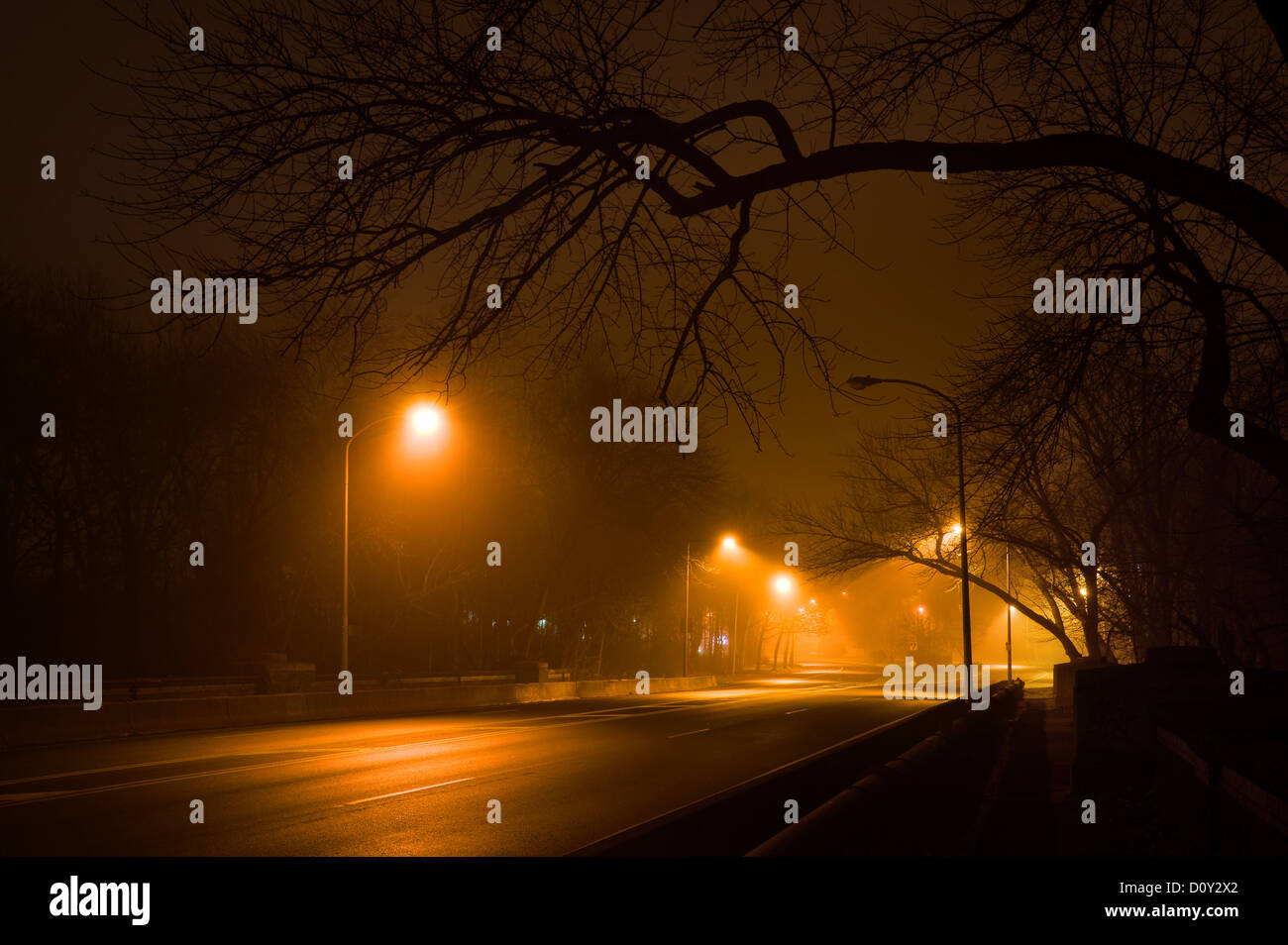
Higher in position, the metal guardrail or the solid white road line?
the metal guardrail

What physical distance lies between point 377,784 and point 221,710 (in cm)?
1194

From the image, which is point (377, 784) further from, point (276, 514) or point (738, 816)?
point (276, 514)

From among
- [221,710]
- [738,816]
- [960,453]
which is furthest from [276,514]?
[738,816]

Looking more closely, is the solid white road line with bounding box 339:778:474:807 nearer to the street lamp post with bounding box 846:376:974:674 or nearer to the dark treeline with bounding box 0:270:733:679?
the street lamp post with bounding box 846:376:974:674

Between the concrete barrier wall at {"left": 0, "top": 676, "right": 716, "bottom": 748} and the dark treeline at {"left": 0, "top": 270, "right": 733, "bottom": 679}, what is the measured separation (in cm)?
312

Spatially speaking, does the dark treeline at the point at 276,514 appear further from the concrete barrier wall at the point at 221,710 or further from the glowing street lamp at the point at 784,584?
the glowing street lamp at the point at 784,584

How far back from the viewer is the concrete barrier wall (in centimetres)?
1944

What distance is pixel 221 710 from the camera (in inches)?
937

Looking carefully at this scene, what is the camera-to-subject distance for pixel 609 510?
173 feet

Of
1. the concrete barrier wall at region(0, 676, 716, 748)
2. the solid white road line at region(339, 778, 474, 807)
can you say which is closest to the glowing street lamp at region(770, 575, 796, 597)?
the concrete barrier wall at region(0, 676, 716, 748)

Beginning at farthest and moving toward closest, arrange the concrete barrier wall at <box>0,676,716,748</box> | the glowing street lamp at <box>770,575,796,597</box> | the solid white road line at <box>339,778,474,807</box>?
1. the glowing street lamp at <box>770,575,796,597</box>
2. the concrete barrier wall at <box>0,676,716,748</box>
3. the solid white road line at <box>339,778,474,807</box>
